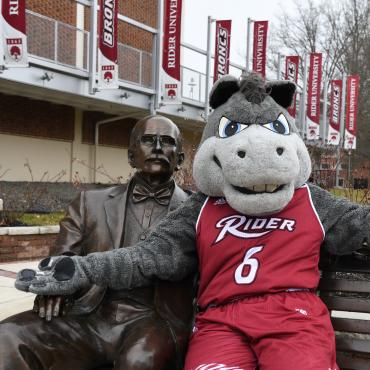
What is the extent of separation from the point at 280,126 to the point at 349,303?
874 millimetres

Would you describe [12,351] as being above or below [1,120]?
below

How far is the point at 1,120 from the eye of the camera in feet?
47.2

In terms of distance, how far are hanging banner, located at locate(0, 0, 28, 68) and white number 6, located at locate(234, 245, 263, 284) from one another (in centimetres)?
928

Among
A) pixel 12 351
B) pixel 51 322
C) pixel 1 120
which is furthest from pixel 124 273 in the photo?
pixel 1 120

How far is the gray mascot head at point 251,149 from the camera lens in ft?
7.83

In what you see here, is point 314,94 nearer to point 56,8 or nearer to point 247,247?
point 56,8

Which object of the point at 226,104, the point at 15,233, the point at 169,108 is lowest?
the point at 15,233

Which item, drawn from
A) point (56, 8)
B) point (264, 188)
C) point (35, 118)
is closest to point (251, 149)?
point (264, 188)

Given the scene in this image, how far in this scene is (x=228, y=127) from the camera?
2.57m

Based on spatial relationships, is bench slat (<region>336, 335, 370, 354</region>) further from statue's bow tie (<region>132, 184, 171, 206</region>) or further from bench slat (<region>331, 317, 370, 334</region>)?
statue's bow tie (<region>132, 184, 171, 206</region>)

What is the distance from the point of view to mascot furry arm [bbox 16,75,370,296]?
94.6 inches

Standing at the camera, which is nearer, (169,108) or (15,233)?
(15,233)

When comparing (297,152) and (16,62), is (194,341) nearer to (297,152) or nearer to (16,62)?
(297,152)

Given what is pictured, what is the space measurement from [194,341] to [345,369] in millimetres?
771
